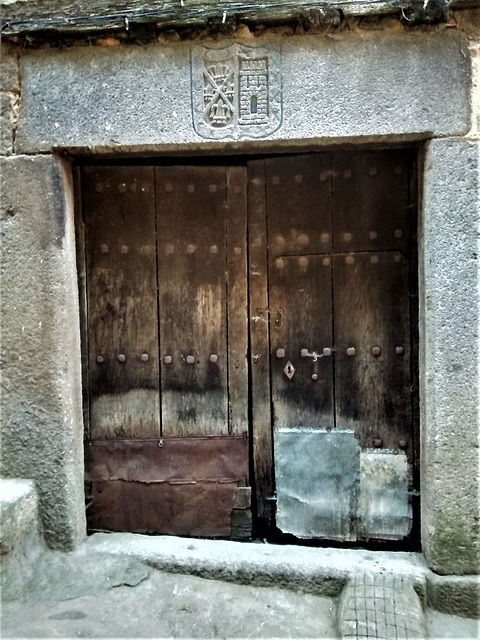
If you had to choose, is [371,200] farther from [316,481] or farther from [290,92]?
[316,481]

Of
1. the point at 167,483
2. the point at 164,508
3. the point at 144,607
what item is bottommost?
the point at 144,607

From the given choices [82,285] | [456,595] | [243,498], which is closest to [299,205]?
[82,285]

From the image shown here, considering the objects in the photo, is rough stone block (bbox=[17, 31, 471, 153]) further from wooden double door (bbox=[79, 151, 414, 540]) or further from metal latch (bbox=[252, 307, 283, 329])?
metal latch (bbox=[252, 307, 283, 329])

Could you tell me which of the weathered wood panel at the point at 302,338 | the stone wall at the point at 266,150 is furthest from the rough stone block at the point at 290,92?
the weathered wood panel at the point at 302,338

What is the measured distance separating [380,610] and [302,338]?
955 millimetres

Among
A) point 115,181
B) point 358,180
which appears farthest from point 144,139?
point 358,180

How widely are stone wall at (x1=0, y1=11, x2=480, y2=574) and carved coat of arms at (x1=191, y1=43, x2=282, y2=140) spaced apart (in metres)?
0.02

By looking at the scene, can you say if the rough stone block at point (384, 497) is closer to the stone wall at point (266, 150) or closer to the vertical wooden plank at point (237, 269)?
the stone wall at point (266, 150)

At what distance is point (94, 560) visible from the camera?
1.78m

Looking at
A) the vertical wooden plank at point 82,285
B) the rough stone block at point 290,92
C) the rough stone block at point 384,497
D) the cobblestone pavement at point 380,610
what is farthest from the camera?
the vertical wooden plank at point 82,285

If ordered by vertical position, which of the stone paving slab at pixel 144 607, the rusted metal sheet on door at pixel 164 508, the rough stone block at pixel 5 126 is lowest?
the stone paving slab at pixel 144 607

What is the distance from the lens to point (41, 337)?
1.77m

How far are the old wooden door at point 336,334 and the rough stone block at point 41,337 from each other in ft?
2.37

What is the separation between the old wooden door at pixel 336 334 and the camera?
6.23 ft
